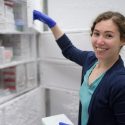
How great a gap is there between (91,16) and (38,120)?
36.5 inches

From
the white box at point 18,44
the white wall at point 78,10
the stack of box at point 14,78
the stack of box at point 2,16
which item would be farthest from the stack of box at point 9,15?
the white wall at point 78,10

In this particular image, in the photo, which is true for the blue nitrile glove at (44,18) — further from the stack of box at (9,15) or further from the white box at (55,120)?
the white box at (55,120)

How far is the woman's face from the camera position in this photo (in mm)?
1085

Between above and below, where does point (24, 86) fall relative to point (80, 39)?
below

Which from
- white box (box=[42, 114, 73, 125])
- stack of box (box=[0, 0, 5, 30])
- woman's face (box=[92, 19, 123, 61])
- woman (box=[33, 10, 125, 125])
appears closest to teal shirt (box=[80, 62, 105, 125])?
woman (box=[33, 10, 125, 125])

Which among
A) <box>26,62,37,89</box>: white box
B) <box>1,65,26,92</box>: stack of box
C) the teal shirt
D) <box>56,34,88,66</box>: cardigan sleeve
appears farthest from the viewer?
<box>26,62,37,89</box>: white box

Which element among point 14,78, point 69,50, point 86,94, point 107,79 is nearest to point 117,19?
point 107,79

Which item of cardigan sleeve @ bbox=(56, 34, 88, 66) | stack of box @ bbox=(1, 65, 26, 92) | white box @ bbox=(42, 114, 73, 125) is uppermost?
cardigan sleeve @ bbox=(56, 34, 88, 66)

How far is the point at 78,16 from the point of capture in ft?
6.10

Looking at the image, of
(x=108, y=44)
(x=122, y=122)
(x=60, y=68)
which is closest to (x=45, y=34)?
(x=60, y=68)

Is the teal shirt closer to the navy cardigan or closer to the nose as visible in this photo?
the navy cardigan

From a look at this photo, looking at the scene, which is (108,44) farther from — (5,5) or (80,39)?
(5,5)

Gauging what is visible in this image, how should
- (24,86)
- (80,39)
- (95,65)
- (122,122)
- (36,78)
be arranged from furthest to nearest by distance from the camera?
(36,78) < (24,86) < (80,39) < (95,65) < (122,122)

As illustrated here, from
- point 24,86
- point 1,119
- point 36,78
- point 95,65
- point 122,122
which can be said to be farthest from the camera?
point 36,78
